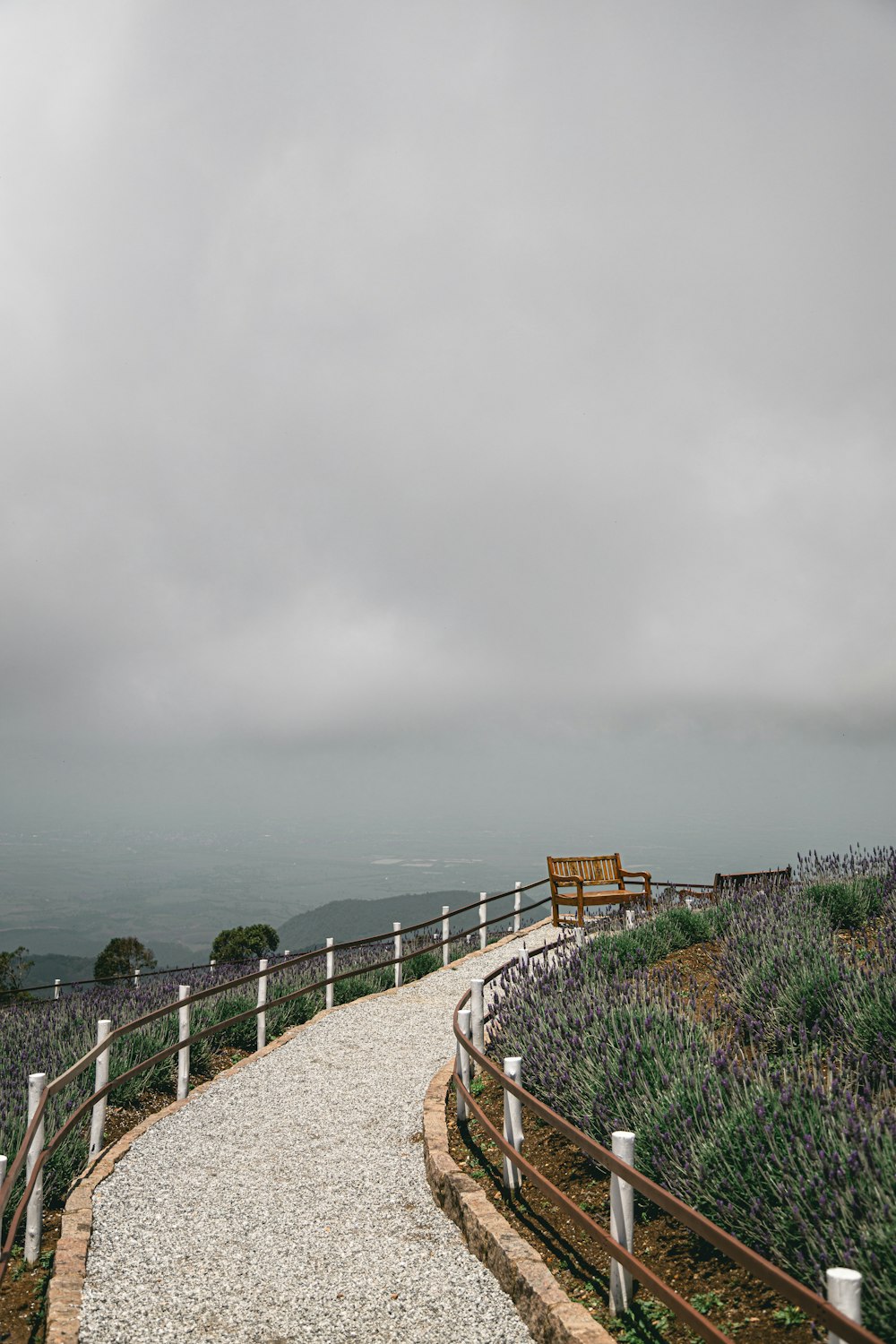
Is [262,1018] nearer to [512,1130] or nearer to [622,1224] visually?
[512,1130]

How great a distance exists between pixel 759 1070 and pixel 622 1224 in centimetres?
154

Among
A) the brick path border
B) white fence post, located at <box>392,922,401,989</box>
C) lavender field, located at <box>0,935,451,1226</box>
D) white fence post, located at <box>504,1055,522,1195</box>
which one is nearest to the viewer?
the brick path border

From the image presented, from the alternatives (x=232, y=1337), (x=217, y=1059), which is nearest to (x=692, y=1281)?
(x=232, y=1337)

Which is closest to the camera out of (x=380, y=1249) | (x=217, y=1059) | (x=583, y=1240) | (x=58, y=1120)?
(x=583, y=1240)

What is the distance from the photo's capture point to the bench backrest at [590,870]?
51.6ft

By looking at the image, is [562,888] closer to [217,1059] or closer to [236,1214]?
[217,1059]

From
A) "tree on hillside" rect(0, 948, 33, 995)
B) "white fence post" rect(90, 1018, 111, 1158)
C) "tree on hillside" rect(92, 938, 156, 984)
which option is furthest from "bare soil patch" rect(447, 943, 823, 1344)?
"tree on hillside" rect(0, 948, 33, 995)

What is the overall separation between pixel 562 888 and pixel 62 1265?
1198 cm

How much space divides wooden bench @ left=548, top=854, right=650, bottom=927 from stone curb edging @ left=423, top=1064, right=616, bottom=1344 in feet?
26.6

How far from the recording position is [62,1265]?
490 centimetres

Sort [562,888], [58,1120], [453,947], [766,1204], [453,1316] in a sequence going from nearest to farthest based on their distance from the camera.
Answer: [766,1204], [453,1316], [58,1120], [562,888], [453,947]

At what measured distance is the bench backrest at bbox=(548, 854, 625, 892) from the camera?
15.7m

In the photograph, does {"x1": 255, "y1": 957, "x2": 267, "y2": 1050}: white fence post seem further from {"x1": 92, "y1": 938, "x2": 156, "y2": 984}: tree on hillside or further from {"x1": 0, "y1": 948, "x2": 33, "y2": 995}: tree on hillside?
{"x1": 0, "y1": 948, "x2": 33, "y2": 995}: tree on hillside

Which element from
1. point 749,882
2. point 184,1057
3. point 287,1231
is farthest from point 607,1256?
point 749,882
